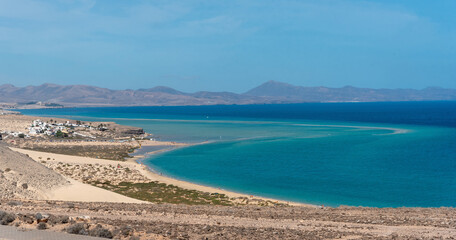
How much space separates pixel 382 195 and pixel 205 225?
2077cm

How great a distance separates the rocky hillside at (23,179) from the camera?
71.1ft

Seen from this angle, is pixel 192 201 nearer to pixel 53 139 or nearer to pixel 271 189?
pixel 271 189

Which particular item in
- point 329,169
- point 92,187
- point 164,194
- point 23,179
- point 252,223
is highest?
point 252,223

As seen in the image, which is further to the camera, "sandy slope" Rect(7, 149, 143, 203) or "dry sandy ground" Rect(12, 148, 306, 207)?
"dry sandy ground" Rect(12, 148, 306, 207)

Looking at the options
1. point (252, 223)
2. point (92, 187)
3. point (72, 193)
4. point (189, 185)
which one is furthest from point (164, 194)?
point (252, 223)

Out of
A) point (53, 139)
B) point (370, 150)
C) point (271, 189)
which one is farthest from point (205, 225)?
point (53, 139)

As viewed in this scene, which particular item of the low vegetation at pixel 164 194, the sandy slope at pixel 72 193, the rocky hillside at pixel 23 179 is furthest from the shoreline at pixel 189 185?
the rocky hillside at pixel 23 179

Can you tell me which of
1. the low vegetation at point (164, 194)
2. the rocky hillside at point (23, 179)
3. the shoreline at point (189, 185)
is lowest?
the shoreline at point (189, 185)

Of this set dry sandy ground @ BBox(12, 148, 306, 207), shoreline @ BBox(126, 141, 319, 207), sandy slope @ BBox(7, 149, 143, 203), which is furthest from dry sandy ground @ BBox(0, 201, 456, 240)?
shoreline @ BBox(126, 141, 319, 207)

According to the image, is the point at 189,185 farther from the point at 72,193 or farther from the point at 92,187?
the point at 72,193

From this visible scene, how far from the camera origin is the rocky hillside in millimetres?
21672

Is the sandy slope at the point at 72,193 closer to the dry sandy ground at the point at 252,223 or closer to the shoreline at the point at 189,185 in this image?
the shoreline at the point at 189,185

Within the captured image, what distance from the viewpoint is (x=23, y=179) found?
2378cm

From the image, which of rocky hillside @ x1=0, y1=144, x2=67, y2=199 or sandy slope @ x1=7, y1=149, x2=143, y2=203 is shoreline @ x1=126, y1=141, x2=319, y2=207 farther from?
rocky hillside @ x1=0, y1=144, x2=67, y2=199
